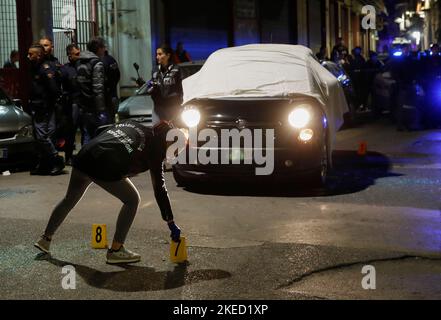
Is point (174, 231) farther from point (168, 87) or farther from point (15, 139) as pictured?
point (15, 139)

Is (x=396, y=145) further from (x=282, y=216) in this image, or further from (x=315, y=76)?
(x=282, y=216)

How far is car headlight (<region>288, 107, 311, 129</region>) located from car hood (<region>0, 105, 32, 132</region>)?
4653 mm

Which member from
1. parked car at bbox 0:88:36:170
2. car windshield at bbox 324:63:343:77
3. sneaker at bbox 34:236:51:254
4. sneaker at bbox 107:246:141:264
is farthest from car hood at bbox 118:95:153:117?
sneaker at bbox 107:246:141:264

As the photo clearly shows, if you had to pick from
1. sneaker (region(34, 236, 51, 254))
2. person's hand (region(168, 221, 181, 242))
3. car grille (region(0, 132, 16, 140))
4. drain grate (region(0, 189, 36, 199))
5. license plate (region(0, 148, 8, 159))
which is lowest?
drain grate (region(0, 189, 36, 199))

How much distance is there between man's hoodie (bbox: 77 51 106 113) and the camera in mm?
9734

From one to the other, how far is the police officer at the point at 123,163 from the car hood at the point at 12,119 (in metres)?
5.42

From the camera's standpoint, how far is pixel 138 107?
12039 mm

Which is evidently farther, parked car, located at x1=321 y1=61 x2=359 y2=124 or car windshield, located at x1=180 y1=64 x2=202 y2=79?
parked car, located at x1=321 y1=61 x2=359 y2=124

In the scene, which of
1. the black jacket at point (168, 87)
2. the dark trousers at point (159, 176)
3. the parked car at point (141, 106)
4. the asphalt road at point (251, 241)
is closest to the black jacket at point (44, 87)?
the asphalt road at point (251, 241)

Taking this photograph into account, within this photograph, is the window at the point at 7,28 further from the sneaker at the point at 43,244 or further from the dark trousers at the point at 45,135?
the sneaker at the point at 43,244

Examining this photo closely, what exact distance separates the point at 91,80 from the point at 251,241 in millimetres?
4497

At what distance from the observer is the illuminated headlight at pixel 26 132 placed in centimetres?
1077

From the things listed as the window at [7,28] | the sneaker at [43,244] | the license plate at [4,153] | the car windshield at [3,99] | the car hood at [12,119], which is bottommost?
the sneaker at [43,244]

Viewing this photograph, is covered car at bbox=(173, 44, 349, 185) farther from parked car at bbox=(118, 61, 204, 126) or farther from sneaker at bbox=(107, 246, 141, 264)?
sneaker at bbox=(107, 246, 141, 264)
